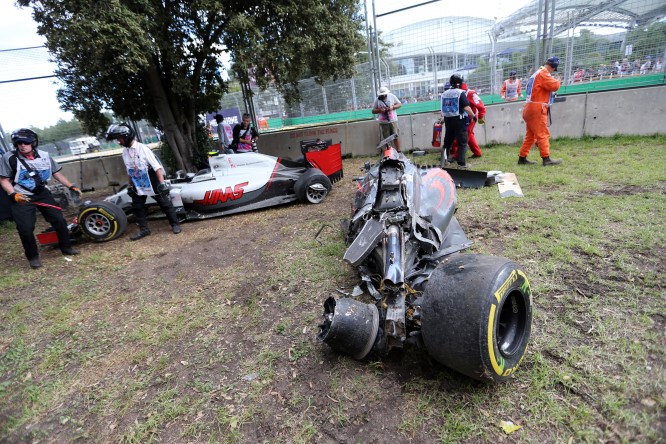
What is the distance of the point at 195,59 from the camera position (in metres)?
8.16

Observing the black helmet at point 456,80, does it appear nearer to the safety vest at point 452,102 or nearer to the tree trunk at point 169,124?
the safety vest at point 452,102

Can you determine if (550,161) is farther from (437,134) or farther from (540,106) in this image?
(437,134)

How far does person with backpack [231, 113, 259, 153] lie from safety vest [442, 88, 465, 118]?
4.93 meters

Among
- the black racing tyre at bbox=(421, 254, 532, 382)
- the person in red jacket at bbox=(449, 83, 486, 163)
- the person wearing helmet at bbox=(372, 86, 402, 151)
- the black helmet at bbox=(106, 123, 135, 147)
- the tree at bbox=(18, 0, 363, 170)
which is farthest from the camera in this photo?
the person wearing helmet at bbox=(372, 86, 402, 151)

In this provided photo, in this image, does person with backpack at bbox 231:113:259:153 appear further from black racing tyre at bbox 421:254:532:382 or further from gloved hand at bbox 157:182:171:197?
black racing tyre at bbox 421:254:532:382

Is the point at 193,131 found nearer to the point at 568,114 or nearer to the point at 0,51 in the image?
the point at 0,51

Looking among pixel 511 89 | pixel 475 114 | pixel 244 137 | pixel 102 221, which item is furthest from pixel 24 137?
pixel 511 89

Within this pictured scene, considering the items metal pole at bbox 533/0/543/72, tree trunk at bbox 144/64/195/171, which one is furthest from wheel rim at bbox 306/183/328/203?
metal pole at bbox 533/0/543/72

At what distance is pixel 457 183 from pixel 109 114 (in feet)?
30.2

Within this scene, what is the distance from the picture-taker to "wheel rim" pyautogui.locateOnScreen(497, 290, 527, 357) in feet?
6.95

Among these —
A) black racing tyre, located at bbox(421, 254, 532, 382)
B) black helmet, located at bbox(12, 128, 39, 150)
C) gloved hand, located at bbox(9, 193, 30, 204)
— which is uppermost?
black helmet, located at bbox(12, 128, 39, 150)

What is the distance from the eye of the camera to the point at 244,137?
29.9 feet

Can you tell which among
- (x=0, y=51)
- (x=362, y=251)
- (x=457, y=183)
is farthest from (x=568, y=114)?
(x=0, y=51)

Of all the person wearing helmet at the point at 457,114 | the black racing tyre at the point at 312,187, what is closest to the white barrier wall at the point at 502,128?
the person wearing helmet at the point at 457,114
